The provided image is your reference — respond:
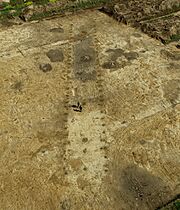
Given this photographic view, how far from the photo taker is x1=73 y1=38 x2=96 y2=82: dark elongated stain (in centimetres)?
2297

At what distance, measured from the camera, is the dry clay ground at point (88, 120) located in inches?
613

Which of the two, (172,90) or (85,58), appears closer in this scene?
(172,90)

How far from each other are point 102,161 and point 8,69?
414 inches

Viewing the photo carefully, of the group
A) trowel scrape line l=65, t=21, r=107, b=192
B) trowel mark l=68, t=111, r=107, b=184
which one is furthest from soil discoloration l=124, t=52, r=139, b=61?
trowel mark l=68, t=111, r=107, b=184

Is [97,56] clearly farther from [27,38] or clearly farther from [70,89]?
[27,38]

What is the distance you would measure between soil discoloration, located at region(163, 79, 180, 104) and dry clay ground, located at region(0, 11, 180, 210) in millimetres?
60

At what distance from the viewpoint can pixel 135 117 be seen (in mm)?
19375

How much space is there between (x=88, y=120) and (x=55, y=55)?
7709 mm

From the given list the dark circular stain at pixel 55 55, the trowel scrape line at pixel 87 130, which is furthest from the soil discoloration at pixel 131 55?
the dark circular stain at pixel 55 55

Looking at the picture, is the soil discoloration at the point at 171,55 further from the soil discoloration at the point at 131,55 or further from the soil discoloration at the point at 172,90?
the soil discoloration at the point at 172,90

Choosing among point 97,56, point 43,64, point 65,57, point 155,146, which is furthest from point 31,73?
point 155,146

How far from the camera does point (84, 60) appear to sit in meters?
24.5

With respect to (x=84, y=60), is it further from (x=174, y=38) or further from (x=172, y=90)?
(x=174, y=38)

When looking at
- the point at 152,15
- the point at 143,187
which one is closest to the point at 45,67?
the point at 152,15
